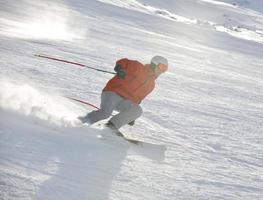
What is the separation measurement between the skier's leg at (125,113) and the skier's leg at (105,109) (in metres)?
0.08

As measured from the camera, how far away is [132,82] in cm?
598

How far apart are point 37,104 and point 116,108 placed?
0.95 meters

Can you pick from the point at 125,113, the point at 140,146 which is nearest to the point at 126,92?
the point at 125,113

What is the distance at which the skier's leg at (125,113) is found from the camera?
5883 mm

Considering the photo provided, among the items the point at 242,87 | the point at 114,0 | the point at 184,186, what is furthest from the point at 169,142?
the point at 114,0

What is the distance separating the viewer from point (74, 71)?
992 cm

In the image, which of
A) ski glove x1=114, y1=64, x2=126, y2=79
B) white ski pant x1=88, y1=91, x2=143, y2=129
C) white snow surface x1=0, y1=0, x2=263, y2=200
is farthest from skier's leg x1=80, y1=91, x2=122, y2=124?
ski glove x1=114, y1=64, x2=126, y2=79

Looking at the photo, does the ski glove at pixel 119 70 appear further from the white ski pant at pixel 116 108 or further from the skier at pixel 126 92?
the white ski pant at pixel 116 108

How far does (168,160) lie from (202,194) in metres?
0.89

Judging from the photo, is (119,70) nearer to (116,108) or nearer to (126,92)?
A: (126,92)

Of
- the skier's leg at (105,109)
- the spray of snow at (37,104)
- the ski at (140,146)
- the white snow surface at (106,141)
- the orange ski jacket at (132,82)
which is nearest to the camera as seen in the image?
the white snow surface at (106,141)

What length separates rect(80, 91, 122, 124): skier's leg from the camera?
584 centimetres

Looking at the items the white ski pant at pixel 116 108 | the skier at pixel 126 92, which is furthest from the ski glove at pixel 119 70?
the white ski pant at pixel 116 108

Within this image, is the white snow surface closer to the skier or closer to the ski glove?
the skier
